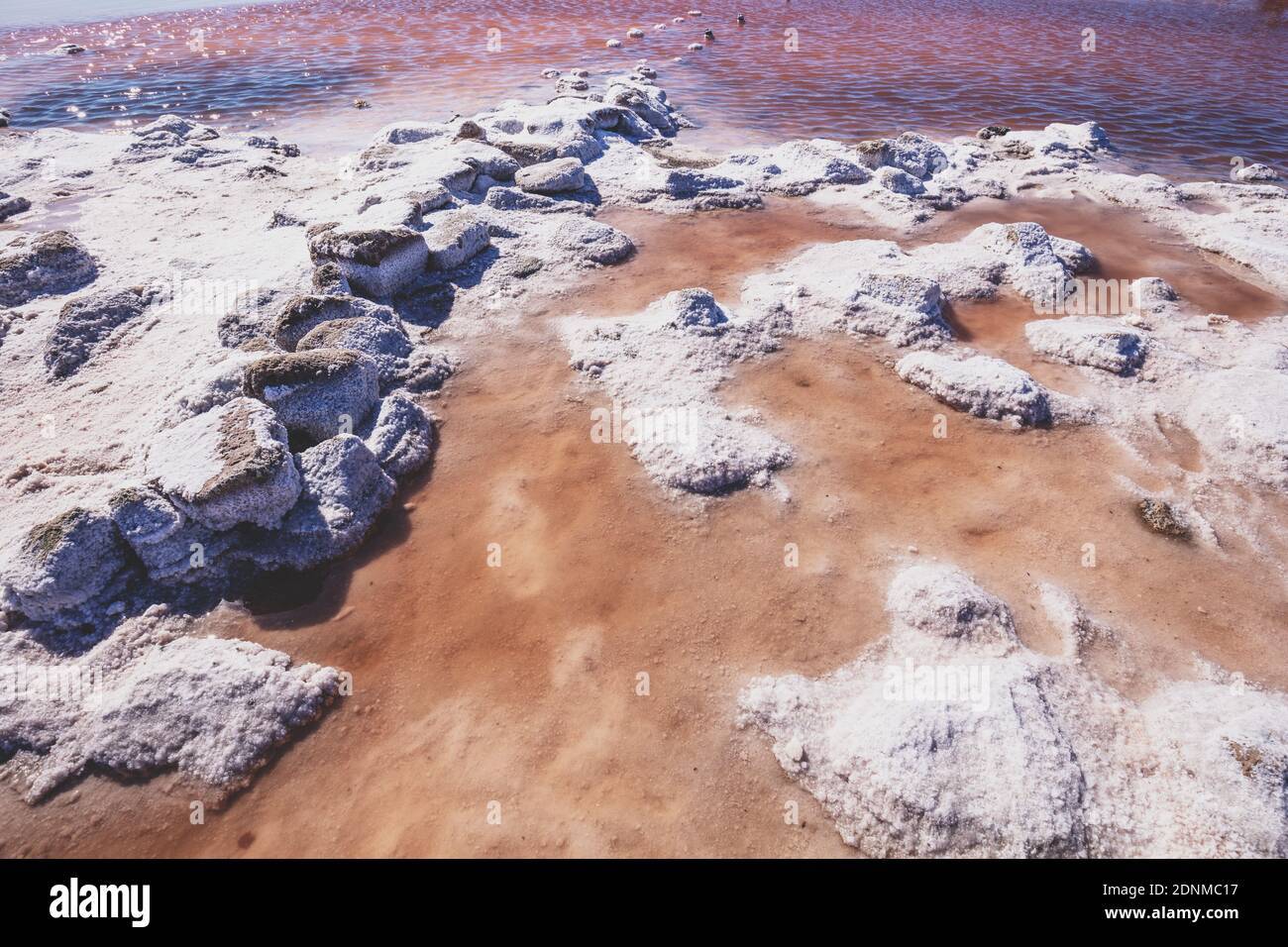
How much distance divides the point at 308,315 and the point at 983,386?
1032cm

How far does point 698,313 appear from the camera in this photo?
36.0 ft

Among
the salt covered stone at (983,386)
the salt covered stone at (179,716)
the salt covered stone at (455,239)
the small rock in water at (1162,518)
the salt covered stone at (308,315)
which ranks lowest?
the salt covered stone at (179,716)

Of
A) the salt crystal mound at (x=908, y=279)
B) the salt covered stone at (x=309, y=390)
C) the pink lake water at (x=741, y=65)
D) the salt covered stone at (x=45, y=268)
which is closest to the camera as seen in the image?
the salt covered stone at (x=309, y=390)

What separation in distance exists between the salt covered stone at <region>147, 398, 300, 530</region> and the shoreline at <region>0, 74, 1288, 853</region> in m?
0.06

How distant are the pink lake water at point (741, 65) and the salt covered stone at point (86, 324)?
39.6 feet

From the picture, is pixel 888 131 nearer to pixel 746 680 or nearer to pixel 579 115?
pixel 579 115

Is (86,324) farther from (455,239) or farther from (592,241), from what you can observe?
(592,241)

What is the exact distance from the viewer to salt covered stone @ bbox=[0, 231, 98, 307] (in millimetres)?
12109

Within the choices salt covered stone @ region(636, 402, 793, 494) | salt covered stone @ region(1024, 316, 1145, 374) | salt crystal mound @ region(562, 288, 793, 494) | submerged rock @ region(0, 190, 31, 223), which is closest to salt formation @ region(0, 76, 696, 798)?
submerged rock @ region(0, 190, 31, 223)

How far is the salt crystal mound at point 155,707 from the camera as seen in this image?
5871 millimetres

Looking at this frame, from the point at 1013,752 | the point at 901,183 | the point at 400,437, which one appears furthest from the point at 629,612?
the point at 901,183

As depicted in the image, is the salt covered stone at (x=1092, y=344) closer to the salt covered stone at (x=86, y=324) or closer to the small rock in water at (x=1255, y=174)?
the small rock in water at (x=1255, y=174)

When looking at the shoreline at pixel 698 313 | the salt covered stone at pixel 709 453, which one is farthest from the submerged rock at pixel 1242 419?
the salt covered stone at pixel 709 453
